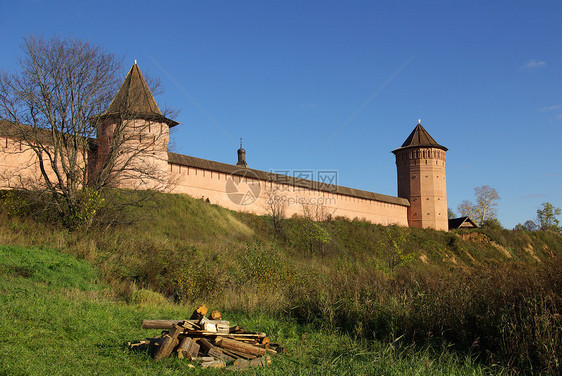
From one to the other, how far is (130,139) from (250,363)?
1323 cm

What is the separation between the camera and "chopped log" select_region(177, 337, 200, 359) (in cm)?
508

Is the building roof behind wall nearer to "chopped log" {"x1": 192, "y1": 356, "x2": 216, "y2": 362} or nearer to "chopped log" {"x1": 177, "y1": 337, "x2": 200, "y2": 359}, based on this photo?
"chopped log" {"x1": 177, "y1": 337, "x2": 200, "y2": 359}

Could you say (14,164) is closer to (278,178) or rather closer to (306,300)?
(278,178)

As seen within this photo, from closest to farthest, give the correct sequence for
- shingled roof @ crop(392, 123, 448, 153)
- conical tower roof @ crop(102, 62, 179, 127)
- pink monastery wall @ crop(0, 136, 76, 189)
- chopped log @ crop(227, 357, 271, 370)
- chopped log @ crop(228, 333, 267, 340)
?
chopped log @ crop(227, 357, 271, 370), chopped log @ crop(228, 333, 267, 340), conical tower roof @ crop(102, 62, 179, 127), pink monastery wall @ crop(0, 136, 76, 189), shingled roof @ crop(392, 123, 448, 153)

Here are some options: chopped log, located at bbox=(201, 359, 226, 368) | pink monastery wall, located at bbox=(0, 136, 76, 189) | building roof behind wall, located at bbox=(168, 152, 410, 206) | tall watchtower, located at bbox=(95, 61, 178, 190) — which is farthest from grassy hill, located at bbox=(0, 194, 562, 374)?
building roof behind wall, located at bbox=(168, 152, 410, 206)

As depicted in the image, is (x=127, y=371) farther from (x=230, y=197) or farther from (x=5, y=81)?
(x=230, y=197)

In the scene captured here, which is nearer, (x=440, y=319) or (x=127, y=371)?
(x=127, y=371)

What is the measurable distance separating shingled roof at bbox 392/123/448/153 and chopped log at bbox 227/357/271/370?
32.5 m

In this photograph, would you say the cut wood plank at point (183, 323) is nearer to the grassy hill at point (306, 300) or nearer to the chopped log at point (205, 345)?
the chopped log at point (205, 345)

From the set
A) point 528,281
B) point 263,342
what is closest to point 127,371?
point 263,342

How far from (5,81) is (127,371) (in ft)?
41.5

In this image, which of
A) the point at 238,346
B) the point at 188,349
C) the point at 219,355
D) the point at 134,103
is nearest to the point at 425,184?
the point at 134,103

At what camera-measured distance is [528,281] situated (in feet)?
19.6

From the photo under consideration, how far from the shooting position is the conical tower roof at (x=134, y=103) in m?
15.7
